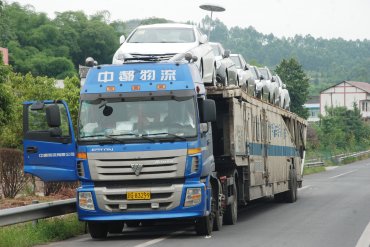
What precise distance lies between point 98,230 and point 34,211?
3.95ft

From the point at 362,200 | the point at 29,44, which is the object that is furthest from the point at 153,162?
the point at 29,44

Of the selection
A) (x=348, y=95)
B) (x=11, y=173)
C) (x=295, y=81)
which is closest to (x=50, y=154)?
(x=11, y=173)

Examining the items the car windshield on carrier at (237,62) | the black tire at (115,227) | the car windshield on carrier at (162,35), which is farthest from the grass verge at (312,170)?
the black tire at (115,227)

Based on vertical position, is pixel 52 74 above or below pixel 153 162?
above

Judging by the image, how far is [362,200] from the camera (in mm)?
26250

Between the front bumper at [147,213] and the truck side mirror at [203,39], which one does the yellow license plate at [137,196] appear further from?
the truck side mirror at [203,39]

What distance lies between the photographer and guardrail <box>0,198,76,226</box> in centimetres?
1344

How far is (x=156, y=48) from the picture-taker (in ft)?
55.4

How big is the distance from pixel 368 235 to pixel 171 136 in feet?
11.9

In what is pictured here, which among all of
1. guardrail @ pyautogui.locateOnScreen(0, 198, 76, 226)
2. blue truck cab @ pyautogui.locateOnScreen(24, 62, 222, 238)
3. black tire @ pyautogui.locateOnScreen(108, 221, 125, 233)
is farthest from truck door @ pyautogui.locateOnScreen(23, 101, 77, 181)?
black tire @ pyautogui.locateOnScreen(108, 221, 125, 233)

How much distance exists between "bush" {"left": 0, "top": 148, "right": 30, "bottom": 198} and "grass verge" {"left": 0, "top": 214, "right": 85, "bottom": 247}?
25.1ft

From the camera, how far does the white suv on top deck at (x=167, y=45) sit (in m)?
16.7

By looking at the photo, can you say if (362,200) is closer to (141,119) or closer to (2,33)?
(141,119)

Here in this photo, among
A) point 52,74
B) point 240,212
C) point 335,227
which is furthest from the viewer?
point 52,74
